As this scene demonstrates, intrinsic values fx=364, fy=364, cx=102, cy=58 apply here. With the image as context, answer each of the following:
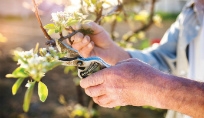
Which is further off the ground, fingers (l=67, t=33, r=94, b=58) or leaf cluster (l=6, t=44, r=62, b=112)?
fingers (l=67, t=33, r=94, b=58)

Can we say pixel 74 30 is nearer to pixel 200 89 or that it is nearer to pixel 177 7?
pixel 200 89

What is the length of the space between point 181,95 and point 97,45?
22.9 inches

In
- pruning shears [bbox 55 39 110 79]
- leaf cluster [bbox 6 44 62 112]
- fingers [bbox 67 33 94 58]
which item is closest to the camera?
leaf cluster [bbox 6 44 62 112]

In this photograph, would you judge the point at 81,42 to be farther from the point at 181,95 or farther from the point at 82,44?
the point at 181,95

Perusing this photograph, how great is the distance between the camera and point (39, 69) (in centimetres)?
106

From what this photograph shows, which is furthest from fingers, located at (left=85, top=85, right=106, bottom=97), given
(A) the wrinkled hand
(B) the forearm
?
(B) the forearm

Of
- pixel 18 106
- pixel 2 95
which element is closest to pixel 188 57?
pixel 18 106

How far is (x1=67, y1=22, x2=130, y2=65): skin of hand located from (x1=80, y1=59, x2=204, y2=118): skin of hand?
0.88ft

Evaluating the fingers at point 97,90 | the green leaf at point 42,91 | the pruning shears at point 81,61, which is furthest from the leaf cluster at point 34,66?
the fingers at point 97,90

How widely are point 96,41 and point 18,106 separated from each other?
2438 millimetres

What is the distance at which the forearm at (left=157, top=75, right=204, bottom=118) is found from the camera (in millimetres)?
1277

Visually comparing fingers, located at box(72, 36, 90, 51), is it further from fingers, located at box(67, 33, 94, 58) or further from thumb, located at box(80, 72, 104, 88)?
thumb, located at box(80, 72, 104, 88)

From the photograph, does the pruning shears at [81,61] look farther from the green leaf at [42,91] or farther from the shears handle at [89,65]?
the green leaf at [42,91]

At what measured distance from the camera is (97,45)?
1.74 metres
